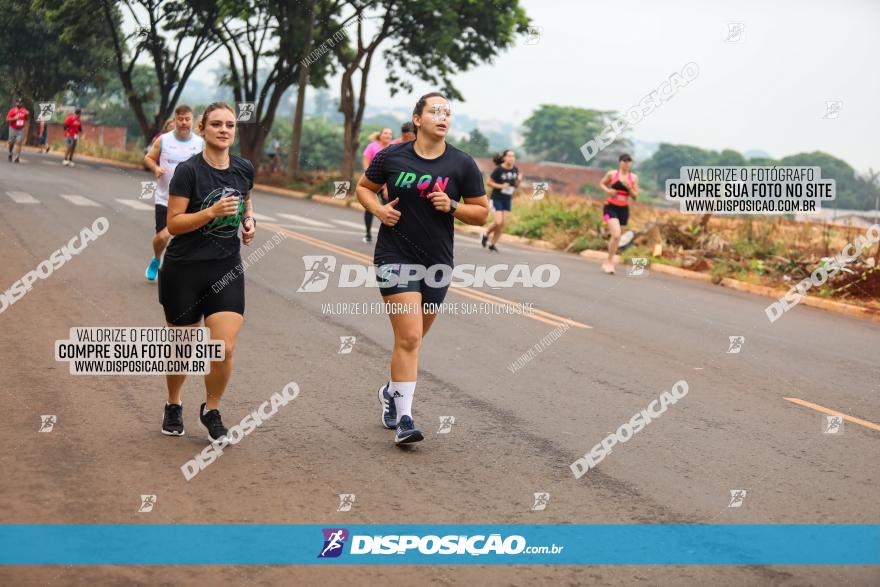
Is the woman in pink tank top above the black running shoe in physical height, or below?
above

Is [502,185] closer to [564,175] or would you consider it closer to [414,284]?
[414,284]

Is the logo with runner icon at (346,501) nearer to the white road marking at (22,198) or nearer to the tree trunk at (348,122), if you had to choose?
the white road marking at (22,198)

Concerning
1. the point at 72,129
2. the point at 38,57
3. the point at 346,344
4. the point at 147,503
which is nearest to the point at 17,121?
the point at 72,129

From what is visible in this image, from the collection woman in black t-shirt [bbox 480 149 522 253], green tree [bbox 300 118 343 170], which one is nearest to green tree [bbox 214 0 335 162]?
woman in black t-shirt [bbox 480 149 522 253]

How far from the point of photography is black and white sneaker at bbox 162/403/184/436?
23.2 feet

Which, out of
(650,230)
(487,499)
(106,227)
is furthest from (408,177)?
(650,230)

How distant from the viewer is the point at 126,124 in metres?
112

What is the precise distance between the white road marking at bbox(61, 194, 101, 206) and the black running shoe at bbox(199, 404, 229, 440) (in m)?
18.1

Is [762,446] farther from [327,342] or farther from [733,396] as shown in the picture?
[327,342]

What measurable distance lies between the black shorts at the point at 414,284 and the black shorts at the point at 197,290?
0.90 meters

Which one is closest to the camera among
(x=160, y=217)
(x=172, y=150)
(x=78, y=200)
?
(x=172, y=150)

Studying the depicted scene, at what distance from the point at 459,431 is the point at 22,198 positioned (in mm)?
18621

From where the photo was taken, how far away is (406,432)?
22.9ft

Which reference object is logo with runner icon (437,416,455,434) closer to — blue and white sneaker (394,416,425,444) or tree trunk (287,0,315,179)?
blue and white sneaker (394,416,425,444)
